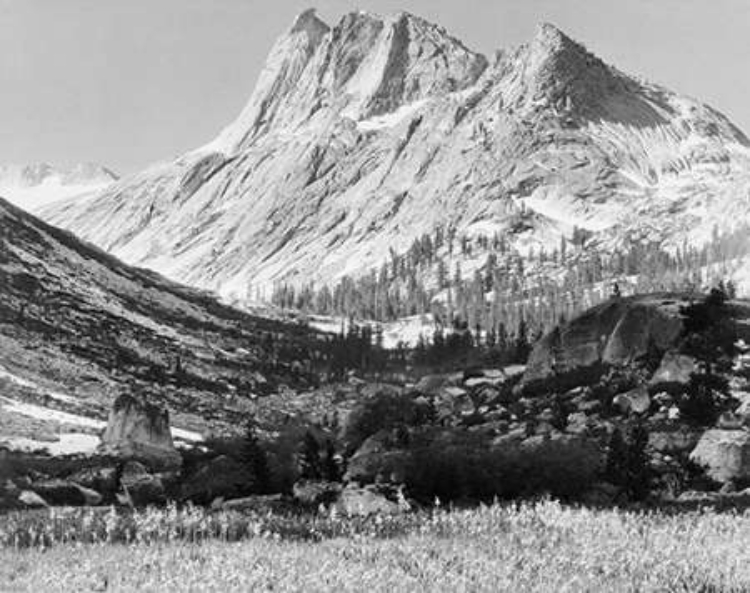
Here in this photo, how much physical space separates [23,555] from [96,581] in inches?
139

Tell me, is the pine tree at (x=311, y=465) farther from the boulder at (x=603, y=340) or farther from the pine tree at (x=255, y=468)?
the boulder at (x=603, y=340)

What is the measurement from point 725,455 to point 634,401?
17102 millimetres

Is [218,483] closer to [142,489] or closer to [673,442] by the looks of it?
[142,489]

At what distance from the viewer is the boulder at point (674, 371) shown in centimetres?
5446

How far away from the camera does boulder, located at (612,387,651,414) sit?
51972mm

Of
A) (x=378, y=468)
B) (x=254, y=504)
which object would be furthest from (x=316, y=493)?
(x=378, y=468)

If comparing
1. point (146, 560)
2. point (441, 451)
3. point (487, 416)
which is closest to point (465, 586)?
point (146, 560)

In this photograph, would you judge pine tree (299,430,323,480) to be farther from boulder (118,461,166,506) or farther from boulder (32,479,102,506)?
boulder (32,479,102,506)

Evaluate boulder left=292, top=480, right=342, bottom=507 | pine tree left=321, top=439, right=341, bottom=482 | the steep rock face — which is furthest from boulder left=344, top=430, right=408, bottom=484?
the steep rock face

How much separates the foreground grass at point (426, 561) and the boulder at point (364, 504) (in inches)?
256

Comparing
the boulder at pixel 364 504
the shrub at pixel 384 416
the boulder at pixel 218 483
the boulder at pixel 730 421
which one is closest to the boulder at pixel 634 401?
the boulder at pixel 730 421

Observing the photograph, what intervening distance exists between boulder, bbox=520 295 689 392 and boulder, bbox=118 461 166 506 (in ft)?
105

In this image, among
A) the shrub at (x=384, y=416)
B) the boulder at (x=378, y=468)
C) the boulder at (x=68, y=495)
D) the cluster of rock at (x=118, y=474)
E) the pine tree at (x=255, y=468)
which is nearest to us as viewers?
the boulder at (x=378, y=468)

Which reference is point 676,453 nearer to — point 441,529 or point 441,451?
point 441,451
